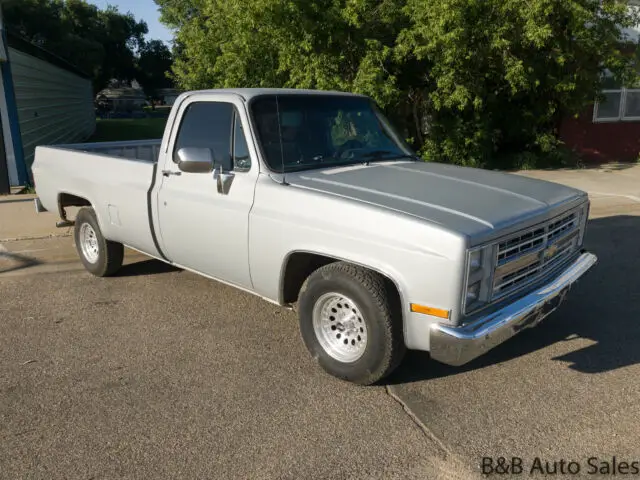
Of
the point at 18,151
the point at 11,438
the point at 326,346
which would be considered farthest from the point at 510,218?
the point at 18,151

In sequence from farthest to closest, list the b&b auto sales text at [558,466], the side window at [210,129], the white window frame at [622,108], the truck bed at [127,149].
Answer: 1. the white window frame at [622,108]
2. the truck bed at [127,149]
3. the side window at [210,129]
4. the b&b auto sales text at [558,466]

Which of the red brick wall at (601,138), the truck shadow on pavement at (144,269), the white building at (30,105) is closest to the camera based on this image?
the truck shadow on pavement at (144,269)

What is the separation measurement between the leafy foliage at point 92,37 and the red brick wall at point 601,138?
61.4ft

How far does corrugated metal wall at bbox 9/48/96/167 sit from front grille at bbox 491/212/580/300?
11.6 metres

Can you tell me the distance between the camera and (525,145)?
47.5ft

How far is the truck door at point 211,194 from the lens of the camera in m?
4.22

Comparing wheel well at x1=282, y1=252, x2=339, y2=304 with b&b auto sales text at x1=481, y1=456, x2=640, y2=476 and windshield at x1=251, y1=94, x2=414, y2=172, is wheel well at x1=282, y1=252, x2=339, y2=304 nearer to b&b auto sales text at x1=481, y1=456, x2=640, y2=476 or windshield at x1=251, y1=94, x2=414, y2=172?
windshield at x1=251, y1=94, x2=414, y2=172

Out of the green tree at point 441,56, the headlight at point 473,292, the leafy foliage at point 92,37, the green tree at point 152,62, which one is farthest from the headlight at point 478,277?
the green tree at point 152,62

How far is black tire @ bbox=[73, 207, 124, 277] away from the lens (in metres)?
5.89

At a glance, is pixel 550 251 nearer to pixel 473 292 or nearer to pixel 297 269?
pixel 473 292

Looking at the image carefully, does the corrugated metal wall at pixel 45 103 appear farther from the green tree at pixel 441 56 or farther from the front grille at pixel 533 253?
the front grille at pixel 533 253

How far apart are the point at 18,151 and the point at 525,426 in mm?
10733

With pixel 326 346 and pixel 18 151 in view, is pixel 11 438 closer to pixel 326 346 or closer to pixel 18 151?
pixel 326 346

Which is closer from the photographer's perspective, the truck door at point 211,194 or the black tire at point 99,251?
the truck door at point 211,194
